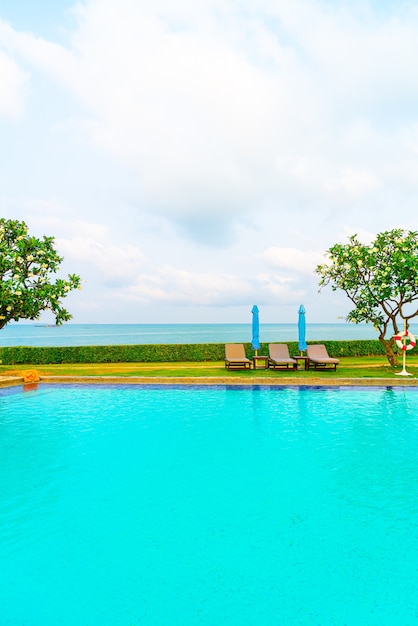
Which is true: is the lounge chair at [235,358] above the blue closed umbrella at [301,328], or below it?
below

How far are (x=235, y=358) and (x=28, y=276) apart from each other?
1028 centimetres

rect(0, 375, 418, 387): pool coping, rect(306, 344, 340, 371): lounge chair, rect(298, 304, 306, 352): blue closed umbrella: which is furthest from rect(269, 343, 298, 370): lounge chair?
rect(0, 375, 418, 387): pool coping

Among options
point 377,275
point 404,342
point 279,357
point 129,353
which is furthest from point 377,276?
point 129,353

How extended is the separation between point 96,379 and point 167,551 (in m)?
12.5

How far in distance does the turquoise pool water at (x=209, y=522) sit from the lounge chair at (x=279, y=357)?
756cm

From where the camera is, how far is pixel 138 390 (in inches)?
619

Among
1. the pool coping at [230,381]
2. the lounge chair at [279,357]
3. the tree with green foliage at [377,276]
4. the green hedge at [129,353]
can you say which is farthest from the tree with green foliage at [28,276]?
→ the tree with green foliage at [377,276]

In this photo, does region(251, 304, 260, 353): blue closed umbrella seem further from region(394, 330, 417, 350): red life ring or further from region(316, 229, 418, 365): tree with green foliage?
region(394, 330, 417, 350): red life ring

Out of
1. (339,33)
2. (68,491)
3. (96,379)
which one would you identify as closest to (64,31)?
(339,33)

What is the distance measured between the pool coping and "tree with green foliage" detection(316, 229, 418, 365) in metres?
3.96

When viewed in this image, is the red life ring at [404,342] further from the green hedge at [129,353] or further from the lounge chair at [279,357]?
the green hedge at [129,353]

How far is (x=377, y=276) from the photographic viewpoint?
1931 cm

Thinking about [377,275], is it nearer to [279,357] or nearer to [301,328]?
[301,328]

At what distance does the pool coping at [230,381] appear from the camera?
16.2 meters
